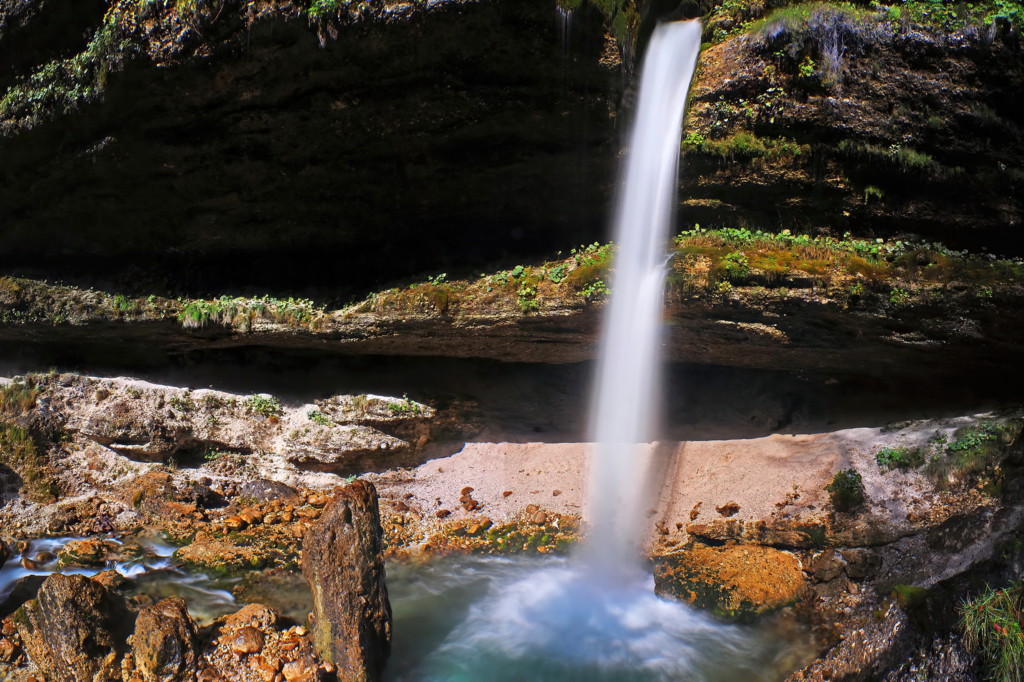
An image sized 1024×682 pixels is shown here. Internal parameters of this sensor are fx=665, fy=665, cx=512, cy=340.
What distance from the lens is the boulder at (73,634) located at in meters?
6.48

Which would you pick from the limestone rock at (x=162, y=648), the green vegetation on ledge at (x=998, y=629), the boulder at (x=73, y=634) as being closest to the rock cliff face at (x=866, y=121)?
the green vegetation on ledge at (x=998, y=629)

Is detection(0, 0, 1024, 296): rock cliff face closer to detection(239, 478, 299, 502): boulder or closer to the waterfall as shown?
the waterfall

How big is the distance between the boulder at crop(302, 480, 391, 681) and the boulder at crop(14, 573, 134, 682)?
6.67ft

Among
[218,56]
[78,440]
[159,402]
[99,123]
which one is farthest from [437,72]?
[78,440]

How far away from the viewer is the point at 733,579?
7770 mm

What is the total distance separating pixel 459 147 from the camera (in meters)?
9.39

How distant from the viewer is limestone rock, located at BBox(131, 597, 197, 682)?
6426 mm

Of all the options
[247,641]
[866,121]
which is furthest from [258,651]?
[866,121]

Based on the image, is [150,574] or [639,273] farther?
[639,273]

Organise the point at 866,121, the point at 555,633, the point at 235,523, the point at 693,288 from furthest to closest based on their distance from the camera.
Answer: the point at 235,523, the point at 693,288, the point at 866,121, the point at 555,633

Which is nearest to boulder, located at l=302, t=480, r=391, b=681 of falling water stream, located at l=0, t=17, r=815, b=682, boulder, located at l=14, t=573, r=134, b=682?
falling water stream, located at l=0, t=17, r=815, b=682

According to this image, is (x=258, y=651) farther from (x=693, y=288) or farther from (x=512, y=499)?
(x=693, y=288)

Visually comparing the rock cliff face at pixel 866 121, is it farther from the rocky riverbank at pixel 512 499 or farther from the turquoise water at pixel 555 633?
the turquoise water at pixel 555 633

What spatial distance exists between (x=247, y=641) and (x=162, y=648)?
779 millimetres
